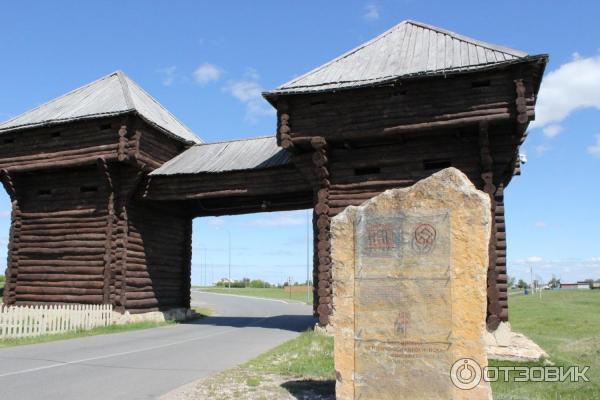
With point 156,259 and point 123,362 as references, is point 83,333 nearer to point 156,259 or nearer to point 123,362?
point 156,259

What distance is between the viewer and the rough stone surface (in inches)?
499

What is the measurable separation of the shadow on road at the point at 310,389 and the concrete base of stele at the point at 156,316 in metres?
12.7

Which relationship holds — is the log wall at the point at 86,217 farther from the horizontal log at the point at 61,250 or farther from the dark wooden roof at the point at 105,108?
the dark wooden roof at the point at 105,108

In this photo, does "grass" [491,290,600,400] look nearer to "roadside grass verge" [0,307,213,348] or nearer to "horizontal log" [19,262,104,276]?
"roadside grass verge" [0,307,213,348]

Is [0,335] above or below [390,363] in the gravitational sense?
below

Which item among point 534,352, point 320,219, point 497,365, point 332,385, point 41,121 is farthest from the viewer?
point 41,121

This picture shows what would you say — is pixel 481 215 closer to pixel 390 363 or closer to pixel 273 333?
pixel 390 363

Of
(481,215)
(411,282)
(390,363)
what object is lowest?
(390,363)

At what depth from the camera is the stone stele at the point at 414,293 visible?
250 inches

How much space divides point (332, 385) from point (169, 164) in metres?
15.5

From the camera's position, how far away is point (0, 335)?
52.5ft

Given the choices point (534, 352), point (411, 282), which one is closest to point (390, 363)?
point (411, 282)

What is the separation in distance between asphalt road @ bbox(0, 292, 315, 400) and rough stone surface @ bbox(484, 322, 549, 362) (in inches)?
235

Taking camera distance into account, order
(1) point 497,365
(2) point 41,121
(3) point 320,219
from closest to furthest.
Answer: (1) point 497,365 < (3) point 320,219 < (2) point 41,121
